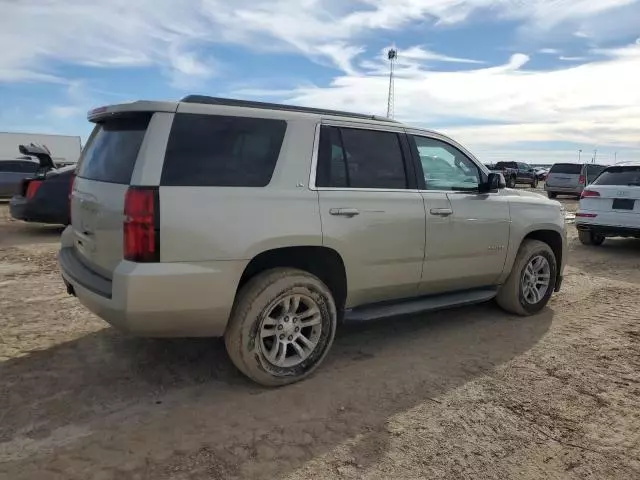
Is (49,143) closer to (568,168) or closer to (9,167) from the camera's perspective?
(9,167)

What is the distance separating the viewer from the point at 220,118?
11.4ft

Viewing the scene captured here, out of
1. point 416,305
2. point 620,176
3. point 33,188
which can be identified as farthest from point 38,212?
point 620,176

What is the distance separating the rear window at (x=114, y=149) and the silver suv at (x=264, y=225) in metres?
0.02

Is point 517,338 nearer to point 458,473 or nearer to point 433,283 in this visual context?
point 433,283

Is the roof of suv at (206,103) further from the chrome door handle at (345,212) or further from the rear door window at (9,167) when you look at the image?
the rear door window at (9,167)

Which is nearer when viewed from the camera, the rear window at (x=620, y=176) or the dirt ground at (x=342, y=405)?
the dirt ground at (x=342, y=405)

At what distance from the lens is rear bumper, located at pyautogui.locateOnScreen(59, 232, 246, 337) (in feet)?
10.2

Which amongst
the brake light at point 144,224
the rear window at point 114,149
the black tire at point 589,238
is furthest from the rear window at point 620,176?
the brake light at point 144,224

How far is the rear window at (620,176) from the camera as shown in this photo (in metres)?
9.58

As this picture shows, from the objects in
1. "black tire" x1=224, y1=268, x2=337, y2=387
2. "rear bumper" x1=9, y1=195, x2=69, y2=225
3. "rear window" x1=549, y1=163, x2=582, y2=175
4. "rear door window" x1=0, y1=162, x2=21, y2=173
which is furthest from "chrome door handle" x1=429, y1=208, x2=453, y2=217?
"rear window" x1=549, y1=163, x2=582, y2=175

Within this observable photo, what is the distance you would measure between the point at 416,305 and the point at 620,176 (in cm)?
738

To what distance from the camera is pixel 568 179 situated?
23.5m

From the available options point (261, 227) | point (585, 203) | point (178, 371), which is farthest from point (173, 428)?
point (585, 203)

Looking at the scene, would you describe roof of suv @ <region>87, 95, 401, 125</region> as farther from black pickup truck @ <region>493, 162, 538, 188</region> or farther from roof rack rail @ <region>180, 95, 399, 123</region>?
black pickup truck @ <region>493, 162, 538, 188</region>
